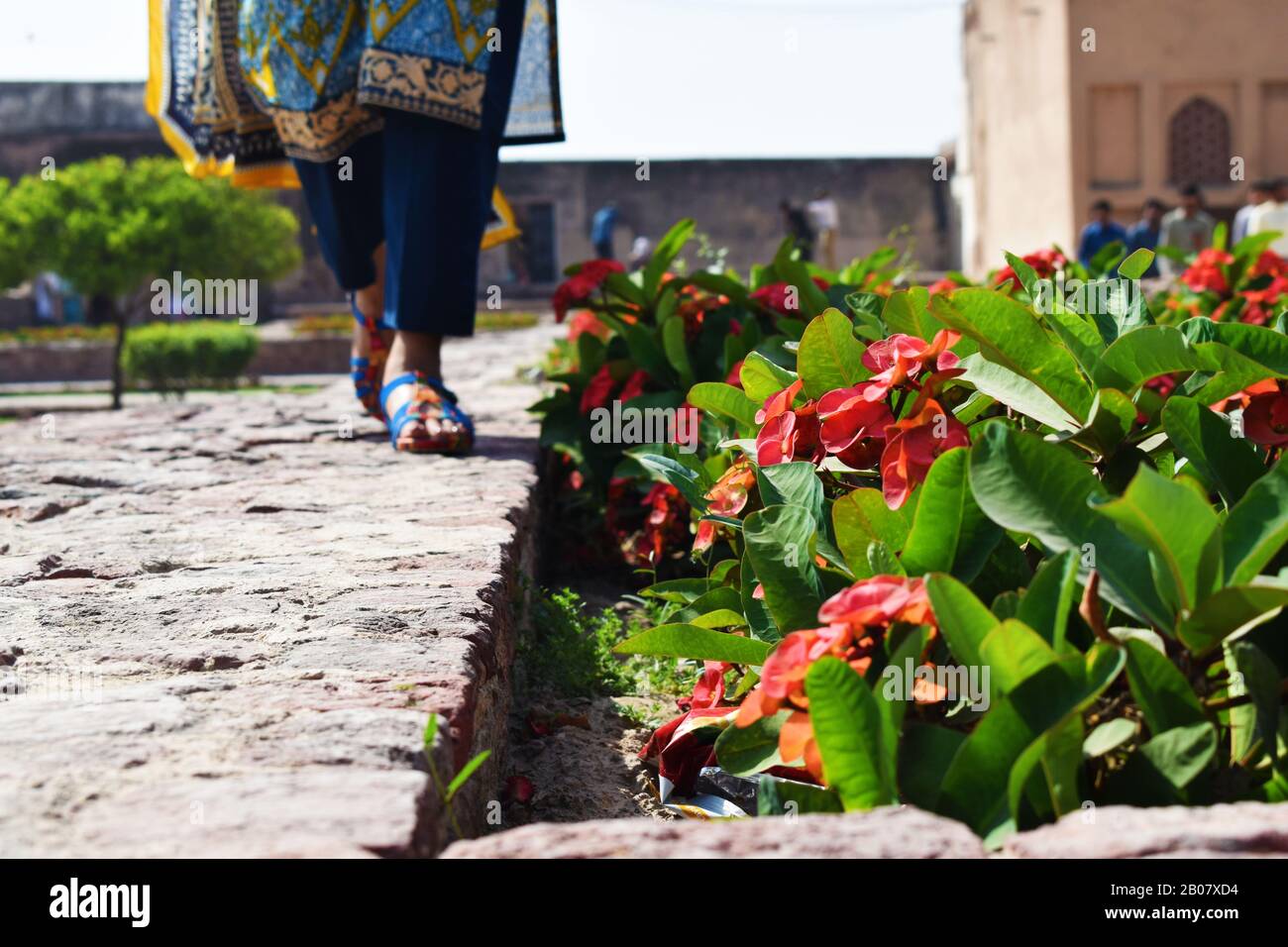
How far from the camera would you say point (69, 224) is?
12555 mm

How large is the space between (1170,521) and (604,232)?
699 inches

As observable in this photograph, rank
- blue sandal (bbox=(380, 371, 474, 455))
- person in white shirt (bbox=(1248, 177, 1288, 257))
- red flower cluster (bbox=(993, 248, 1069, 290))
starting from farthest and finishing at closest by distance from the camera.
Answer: person in white shirt (bbox=(1248, 177, 1288, 257))
red flower cluster (bbox=(993, 248, 1069, 290))
blue sandal (bbox=(380, 371, 474, 455))

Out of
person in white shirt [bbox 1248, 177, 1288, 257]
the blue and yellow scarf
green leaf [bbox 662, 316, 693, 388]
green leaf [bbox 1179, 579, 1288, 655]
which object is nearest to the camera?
green leaf [bbox 1179, 579, 1288, 655]

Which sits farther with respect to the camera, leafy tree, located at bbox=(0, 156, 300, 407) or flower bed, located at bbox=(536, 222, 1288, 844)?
leafy tree, located at bbox=(0, 156, 300, 407)

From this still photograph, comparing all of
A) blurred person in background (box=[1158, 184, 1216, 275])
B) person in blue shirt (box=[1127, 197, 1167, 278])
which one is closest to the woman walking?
blurred person in background (box=[1158, 184, 1216, 275])

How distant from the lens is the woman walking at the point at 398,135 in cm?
236

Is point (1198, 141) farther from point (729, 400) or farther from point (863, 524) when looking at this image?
point (863, 524)

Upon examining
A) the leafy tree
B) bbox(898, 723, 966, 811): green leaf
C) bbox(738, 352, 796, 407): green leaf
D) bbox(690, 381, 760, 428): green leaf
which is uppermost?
the leafy tree

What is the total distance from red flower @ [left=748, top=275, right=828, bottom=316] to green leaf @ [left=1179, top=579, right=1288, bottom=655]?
1.46 metres

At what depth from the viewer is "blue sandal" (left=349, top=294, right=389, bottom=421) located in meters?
2.87

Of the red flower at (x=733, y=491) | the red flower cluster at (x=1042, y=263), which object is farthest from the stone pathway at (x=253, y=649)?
the red flower cluster at (x=1042, y=263)

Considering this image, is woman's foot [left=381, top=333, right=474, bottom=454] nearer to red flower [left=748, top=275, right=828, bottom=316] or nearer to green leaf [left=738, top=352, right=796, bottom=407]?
red flower [left=748, top=275, right=828, bottom=316]

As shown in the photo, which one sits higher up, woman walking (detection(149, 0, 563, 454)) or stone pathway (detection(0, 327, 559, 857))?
woman walking (detection(149, 0, 563, 454))

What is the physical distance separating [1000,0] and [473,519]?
48.7 ft
